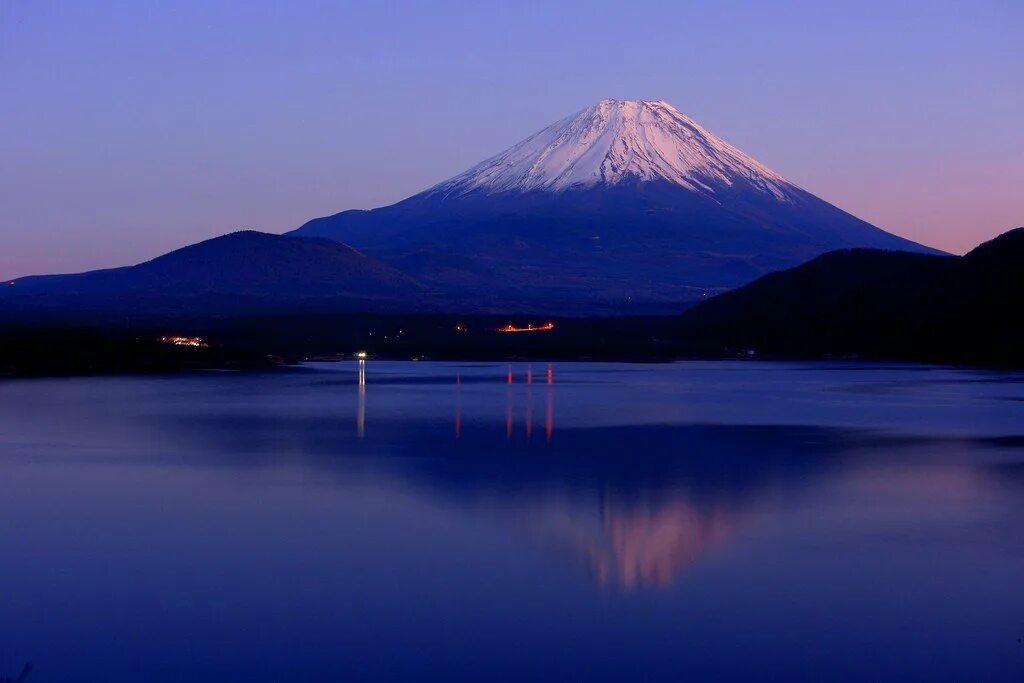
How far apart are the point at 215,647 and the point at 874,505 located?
7071 millimetres

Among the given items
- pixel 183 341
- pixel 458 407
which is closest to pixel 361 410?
pixel 458 407

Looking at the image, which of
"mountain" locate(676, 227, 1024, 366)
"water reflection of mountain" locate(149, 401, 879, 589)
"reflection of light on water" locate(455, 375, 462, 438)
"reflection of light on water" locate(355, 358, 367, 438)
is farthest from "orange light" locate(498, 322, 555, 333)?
"water reflection of mountain" locate(149, 401, 879, 589)

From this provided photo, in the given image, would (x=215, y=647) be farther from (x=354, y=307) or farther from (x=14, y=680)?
(x=354, y=307)

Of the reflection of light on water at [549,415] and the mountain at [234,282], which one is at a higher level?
the mountain at [234,282]

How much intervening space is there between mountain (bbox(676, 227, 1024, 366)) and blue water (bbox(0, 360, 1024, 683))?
2493 cm

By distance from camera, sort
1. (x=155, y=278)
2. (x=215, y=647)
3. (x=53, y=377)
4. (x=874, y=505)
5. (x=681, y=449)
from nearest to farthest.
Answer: (x=215, y=647) < (x=874, y=505) < (x=681, y=449) < (x=53, y=377) < (x=155, y=278)

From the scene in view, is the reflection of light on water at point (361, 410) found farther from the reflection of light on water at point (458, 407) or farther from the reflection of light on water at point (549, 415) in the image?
the reflection of light on water at point (549, 415)

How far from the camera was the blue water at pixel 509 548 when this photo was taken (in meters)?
8.02

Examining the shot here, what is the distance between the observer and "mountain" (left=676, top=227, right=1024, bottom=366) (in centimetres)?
4616

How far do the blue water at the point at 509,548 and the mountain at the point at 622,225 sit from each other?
81.4 metres

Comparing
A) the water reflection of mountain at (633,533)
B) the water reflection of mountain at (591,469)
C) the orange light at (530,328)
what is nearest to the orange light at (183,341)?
the orange light at (530,328)

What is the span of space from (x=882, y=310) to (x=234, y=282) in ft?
205

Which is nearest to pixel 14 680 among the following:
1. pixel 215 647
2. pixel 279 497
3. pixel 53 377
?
pixel 215 647

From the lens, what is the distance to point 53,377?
3319 cm
